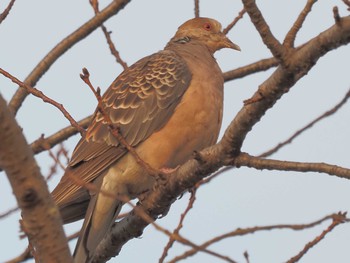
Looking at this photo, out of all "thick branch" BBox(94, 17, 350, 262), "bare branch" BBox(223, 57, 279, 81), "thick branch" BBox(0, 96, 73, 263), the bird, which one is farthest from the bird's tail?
"thick branch" BBox(0, 96, 73, 263)

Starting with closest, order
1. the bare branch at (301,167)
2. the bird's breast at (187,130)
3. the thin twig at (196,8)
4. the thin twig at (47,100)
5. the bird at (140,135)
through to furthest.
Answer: the bare branch at (301,167) → the thin twig at (47,100) → the bird at (140,135) → the bird's breast at (187,130) → the thin twig at (196,8)

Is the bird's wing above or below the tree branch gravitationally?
above

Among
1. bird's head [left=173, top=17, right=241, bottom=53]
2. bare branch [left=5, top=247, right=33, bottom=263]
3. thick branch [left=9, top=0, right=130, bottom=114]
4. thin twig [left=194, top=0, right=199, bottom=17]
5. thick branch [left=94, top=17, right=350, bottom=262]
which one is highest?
bird's head [left=173, top=17, right=241, bottom=53]

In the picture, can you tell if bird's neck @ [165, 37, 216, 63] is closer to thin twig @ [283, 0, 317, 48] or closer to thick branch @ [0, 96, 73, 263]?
thin twig @ [283, 0, 317, 48]

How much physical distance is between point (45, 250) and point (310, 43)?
1.35 meters

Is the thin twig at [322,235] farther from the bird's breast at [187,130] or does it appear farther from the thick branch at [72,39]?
the thick branch at [72,39]

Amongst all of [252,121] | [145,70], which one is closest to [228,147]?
[252,121]

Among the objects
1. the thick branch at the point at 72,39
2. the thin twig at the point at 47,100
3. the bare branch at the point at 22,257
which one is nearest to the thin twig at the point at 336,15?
the thin twig at the point at 47,100

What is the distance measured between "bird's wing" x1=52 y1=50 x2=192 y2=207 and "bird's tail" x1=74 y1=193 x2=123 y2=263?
185 millimetres

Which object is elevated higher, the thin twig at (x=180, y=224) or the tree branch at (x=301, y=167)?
the thin twig at (x=180, y=224)

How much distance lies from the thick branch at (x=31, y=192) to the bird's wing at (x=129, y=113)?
239cm

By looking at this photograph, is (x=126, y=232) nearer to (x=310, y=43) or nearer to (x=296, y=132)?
(x=296, y=132)

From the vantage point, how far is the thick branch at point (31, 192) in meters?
2.59

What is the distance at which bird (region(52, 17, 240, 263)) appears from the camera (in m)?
5.17
